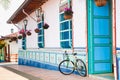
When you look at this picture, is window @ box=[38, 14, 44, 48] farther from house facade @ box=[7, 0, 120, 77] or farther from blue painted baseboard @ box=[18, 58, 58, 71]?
blue painted baseboard @ box=[18, 58, 58, 71]

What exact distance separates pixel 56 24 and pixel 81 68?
169 inches

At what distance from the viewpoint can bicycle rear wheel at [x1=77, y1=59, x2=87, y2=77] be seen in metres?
10.4

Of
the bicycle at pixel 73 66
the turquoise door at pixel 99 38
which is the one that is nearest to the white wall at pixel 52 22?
the bicycle at pixel 73 66

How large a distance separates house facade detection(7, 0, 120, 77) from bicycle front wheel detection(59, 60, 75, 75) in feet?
1.54

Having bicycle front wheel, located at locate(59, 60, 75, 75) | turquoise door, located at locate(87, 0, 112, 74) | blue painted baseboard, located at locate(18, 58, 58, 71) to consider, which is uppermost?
turquoise door, located at locate(87, 0, 112, 74)

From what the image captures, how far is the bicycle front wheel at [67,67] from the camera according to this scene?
11648 millimetres

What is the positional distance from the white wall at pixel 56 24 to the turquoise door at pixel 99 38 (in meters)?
0.44

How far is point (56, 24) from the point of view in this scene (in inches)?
565

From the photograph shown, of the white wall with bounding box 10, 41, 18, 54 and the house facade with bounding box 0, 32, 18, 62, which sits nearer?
the house facade with bounding box 0, 32, 18, 62

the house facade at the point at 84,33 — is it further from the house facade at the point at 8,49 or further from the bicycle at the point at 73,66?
the house facade at the point at 8,49

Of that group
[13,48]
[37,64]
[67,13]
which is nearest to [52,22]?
[67,13]

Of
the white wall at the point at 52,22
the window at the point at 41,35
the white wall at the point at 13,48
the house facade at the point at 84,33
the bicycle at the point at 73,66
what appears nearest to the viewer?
the house facade at the point at 84,33

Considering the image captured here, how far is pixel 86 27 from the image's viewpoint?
34.2 ft

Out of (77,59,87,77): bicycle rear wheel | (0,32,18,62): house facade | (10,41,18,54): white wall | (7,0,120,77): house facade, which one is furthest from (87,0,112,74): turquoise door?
(10,41,18,54): white wall
